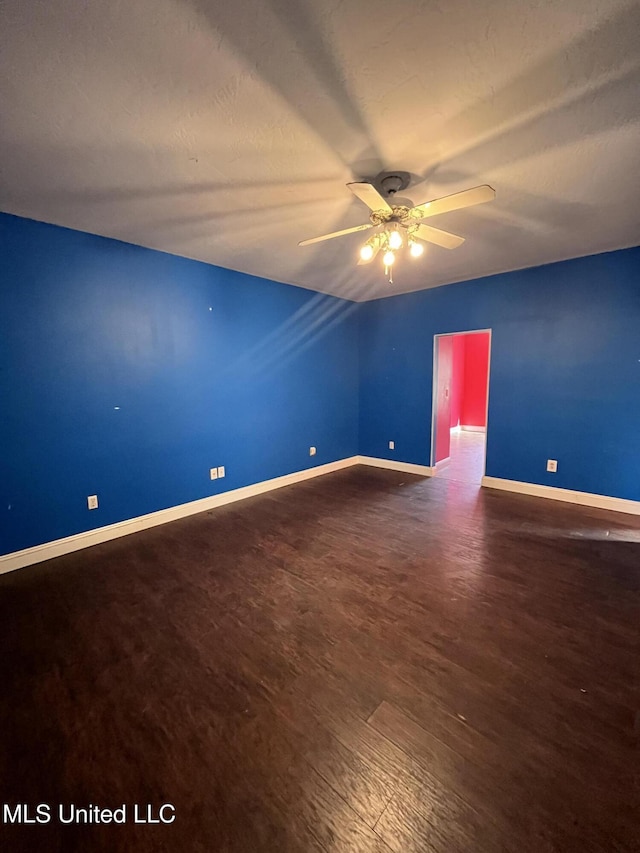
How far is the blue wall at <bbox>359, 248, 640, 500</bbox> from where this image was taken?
3531 mm

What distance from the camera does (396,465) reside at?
17.8 feet

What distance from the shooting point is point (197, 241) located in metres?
3.08

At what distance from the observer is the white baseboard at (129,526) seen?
271cm

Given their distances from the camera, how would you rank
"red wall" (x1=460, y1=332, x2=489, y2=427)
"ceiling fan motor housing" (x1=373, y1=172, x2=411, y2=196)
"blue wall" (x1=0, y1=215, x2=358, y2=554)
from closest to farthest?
"ceiling fan motor housing" (x1=373, y1=172, x2=411, y2=196)
"blue wall" (x1=0, y1=215, x2=358, y2=554)
"red wall" (x1=460, y1=332, x2=489, y2=427)

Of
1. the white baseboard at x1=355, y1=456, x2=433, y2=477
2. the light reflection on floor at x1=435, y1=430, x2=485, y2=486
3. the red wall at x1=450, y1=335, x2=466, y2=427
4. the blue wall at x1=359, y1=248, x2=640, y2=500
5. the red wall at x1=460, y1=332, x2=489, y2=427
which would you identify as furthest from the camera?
the red wall at x1=460, y1=332, x2=489, y2=427

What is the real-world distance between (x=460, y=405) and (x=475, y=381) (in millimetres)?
673

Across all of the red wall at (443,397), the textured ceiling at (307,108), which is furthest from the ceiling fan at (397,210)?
the red wall at (443,397)

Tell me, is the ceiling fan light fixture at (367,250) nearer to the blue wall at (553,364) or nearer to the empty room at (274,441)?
the empty room at (274,441)

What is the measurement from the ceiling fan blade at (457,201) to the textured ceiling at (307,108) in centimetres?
24

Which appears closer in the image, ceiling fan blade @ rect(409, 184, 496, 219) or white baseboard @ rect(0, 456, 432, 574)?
ceiling fan blade @ rect(409, 184, 496, 219)

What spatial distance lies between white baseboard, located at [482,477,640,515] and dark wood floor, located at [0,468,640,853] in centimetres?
82

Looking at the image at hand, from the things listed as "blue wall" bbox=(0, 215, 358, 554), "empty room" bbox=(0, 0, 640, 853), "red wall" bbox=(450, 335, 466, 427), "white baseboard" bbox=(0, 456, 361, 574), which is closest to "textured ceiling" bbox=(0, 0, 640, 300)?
"empty room" bbox=(0, 0, 640, 853)

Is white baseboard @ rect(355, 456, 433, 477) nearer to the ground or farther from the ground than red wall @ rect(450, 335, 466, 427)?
nearer to the ground

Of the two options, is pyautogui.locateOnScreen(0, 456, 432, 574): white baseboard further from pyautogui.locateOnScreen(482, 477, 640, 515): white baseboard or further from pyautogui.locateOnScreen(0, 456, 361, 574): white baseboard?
pyautogui.locateOnScreen(482, 477, 640, 515): white baseboard
